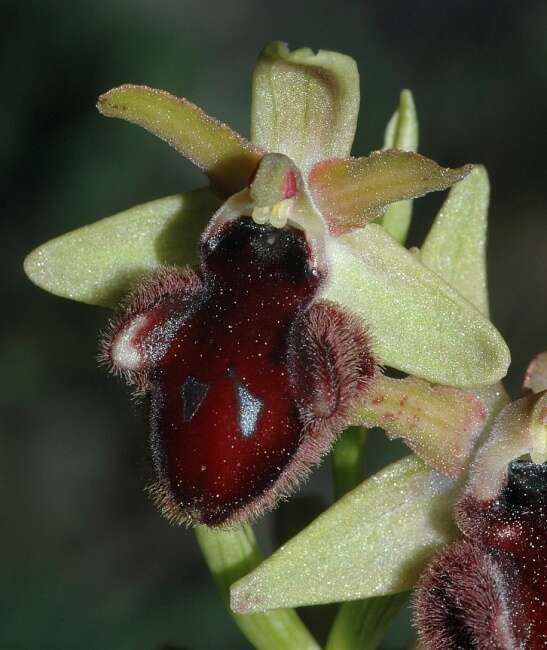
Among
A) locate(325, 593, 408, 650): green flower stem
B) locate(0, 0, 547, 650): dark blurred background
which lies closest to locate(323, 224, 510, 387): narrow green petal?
locate(325, 593, 408, 650): green flower stem

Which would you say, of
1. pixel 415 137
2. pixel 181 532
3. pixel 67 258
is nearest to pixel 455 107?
pixel 181 532

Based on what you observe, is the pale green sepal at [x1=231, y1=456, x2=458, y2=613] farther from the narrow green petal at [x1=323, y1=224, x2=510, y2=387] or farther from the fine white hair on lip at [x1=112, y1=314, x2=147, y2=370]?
the fine white hair on lip at [x1=112, y1=314, x2=147, y2=370]

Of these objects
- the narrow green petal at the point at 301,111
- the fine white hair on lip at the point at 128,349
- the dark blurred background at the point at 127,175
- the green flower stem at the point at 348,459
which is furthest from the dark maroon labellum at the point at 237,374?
the dark blurred background at the point at 127,175

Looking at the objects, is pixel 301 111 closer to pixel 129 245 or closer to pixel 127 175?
pixel 129 245

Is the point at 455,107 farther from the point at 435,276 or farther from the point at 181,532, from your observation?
the point at 435,276

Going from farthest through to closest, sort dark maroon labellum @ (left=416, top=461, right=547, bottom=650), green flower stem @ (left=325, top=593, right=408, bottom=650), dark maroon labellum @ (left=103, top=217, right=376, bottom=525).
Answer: green flower stem @ (left=325, top=593, right=408, bottom=650) → dark maroon labellum @ (left=416, top=461, right=547, bottom=650) → dark maroon labellum @ (left=103, top=217, right=376, bottom=525)
